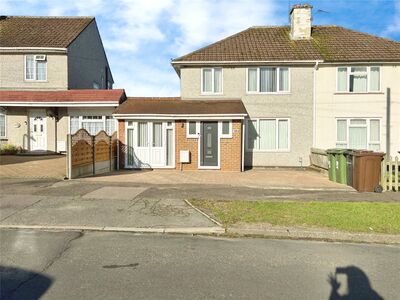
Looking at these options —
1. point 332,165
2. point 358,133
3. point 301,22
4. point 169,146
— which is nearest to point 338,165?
point 332,165

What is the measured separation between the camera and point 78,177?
1295 centimetres

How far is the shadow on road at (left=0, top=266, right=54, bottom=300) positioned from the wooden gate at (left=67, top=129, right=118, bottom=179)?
26.9 feet

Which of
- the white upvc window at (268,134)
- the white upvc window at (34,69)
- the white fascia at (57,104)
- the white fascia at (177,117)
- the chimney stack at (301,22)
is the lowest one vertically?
the white upvc window at (268,134)

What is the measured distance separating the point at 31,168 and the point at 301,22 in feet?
54.1

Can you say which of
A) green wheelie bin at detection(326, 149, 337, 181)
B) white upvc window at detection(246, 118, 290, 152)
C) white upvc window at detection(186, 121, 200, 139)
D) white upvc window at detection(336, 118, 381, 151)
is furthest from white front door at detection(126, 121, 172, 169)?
white upvc window at detection(336, 118, 381, 151)

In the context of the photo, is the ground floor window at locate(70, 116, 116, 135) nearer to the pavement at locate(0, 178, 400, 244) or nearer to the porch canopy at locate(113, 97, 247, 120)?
the porch canopy at locate(113, 97, 247, 120)

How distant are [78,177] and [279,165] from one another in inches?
402

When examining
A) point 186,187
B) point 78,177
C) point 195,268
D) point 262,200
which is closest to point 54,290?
point 195,268

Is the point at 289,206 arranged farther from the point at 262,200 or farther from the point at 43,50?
the point at 43,50

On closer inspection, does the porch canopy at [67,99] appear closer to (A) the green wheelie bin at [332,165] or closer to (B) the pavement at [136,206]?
(B) the pavement at [136,206]

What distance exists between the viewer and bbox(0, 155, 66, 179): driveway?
13.1m

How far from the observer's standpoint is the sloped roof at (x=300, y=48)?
1833 cm

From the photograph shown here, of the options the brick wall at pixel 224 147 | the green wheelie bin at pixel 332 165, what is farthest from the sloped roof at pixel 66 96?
the green wheelie bin at pixel 332 165

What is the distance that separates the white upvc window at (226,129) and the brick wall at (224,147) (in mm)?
150
